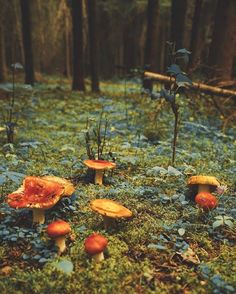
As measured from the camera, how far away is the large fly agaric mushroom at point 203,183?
13.2ft

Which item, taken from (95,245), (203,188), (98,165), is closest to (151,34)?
(98,165)

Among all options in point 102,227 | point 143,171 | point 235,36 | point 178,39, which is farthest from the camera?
point 178,39

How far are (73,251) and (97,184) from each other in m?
1.59

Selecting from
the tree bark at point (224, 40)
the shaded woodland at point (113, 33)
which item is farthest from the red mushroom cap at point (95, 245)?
the tree bark at point (224, 40)

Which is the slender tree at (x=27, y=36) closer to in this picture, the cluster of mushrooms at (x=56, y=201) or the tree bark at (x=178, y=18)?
the tree bark at (x=178, y=18)

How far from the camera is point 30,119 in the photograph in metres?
8.95

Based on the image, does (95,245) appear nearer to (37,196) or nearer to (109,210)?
(109,210)

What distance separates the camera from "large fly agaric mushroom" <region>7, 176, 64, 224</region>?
3.33 meters

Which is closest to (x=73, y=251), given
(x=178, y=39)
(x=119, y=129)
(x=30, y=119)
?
(x=119, y=129)

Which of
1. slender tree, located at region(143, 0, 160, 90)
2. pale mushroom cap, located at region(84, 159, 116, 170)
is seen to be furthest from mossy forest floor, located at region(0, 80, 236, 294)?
slender tree, located at region(143, 0, 160, 90)

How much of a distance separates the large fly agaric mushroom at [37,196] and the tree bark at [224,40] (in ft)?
Result: 25.0

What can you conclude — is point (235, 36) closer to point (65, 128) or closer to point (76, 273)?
point (65, 128)

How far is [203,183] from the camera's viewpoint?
4.02m

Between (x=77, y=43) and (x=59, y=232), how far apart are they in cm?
1128
